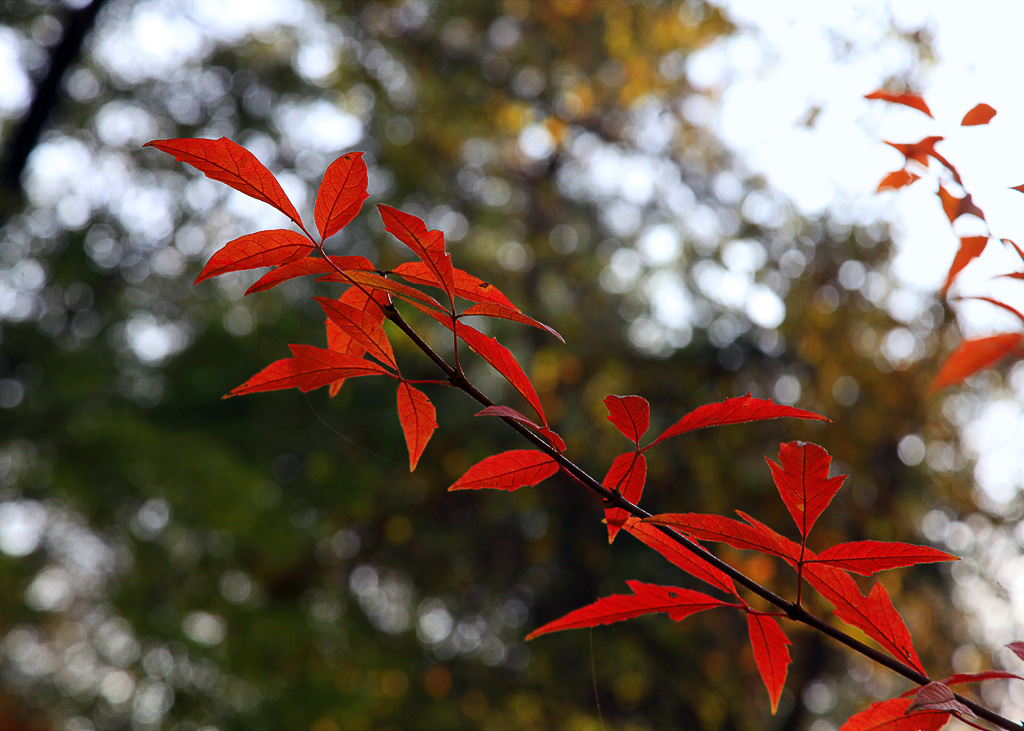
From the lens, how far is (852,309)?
6.82 ft

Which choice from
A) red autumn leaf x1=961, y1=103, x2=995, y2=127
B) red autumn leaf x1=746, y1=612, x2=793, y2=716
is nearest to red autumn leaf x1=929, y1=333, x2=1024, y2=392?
red autumn leaf x1=961, y1=103, x2=995, y2=127

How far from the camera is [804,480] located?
329 mm

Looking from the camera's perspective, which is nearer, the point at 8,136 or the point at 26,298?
the point at 26,298

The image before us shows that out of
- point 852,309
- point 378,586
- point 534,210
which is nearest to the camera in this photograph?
point 852,309

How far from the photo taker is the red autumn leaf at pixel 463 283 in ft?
1.18

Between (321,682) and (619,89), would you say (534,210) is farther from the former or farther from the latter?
(321,682)

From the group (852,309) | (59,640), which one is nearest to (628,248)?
(852,309)

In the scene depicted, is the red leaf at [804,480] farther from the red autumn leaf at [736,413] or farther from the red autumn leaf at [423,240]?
the red autumn leaf at [423,240]

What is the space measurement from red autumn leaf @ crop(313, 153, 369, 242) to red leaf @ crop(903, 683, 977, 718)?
32 centimetres

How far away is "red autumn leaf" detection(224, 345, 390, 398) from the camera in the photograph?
35cm

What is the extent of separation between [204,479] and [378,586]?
1227 mm

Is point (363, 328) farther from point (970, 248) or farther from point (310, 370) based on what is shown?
point (970, 248)

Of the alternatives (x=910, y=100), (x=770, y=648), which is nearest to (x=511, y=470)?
(x=770, y=648)

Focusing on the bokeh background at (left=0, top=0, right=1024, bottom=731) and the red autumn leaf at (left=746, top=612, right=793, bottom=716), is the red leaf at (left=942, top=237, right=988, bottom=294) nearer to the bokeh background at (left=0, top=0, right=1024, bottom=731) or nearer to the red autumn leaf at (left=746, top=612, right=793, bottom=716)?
the red autumn leaf at (left=746, top=612, right=793, bottom=716)
